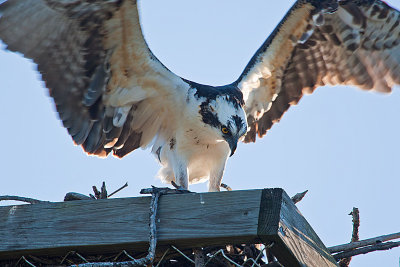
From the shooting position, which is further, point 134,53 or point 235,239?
point 134,53

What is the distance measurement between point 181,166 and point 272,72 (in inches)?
54.3

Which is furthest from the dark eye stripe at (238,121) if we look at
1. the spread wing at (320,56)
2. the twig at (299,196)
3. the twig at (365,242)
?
the twig at (365,242)

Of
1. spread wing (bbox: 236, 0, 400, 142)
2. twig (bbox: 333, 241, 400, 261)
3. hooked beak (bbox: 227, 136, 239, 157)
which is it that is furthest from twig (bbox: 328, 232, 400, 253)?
spread wing (bbox: 236, 0, 400, 142)

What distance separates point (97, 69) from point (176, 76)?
62cm

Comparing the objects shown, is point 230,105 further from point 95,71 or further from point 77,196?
point 77,196

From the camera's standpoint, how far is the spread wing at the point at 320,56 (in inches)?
206

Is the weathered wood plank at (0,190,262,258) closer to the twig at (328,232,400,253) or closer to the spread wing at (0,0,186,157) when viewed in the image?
the twig at (328,232,400,253)

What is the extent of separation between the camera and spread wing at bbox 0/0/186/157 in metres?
A: 4.16

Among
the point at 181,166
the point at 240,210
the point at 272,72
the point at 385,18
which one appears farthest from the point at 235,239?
the point at 385,18

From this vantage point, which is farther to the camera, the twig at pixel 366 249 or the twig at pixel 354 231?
the twig at pixel 354 231

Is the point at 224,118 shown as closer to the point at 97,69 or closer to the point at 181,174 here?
the point at 181,174

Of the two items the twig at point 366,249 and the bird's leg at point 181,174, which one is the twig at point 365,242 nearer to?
the twig at point 366,249

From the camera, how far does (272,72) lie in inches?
216

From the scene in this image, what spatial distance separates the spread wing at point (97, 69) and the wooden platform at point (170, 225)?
1686 mm
